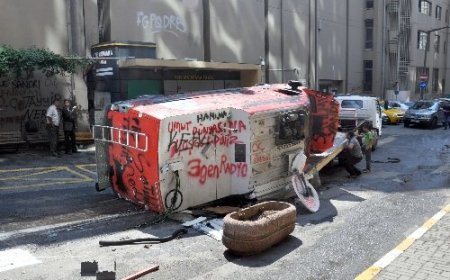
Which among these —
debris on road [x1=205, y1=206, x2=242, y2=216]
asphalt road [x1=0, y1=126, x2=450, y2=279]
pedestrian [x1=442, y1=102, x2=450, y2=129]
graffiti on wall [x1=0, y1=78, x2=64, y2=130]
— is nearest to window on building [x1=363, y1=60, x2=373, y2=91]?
pedestrian [x1=442, y1=102, x2=450, y2=129]

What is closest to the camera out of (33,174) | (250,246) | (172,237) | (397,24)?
(250,246)

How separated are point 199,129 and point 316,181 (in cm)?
422

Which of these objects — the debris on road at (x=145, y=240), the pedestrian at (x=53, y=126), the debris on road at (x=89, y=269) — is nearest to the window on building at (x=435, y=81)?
the pedestrian at (x=53, y=126)

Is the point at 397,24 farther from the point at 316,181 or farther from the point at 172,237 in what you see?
the point at 172,237

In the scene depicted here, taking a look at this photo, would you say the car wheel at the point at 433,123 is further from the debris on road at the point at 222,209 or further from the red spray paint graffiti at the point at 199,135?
the debris on road at the point at 222,209

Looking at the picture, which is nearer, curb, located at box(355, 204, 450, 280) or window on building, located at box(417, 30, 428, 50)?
curb, located at box(355, 204, 450, 280)

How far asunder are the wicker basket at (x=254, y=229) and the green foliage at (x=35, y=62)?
10153mm

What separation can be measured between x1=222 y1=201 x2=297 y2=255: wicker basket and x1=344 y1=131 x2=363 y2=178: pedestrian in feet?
19.7

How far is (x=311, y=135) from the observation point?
37.8 ft

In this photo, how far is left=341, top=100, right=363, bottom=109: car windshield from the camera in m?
18.5

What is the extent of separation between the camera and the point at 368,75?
44.5 metres

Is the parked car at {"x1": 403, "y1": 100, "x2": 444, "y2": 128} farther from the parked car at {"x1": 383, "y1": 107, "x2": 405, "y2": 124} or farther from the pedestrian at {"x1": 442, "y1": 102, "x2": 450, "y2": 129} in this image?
the parked car at {"x1": 383, "y1": 107, "x2": 405, "y2": 124}

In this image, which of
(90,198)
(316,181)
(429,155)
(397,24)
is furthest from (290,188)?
(397,24)

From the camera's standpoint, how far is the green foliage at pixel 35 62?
14.3 meters
